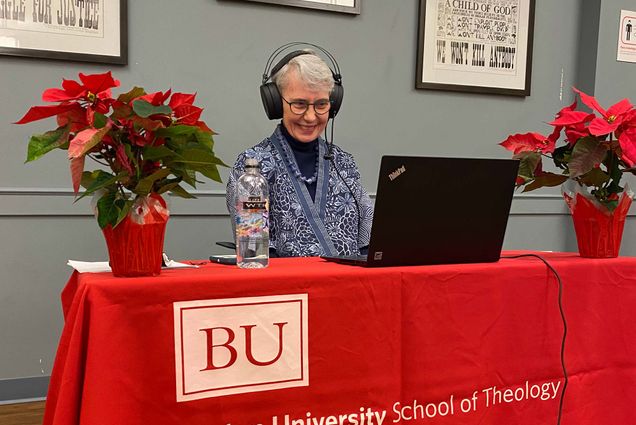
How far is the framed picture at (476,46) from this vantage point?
289 centimetres

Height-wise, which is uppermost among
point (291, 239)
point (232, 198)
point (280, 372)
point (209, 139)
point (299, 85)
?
point (299, 85)

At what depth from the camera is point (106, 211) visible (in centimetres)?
104

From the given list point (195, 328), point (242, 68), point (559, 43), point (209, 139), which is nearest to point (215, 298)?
point (195, 328)

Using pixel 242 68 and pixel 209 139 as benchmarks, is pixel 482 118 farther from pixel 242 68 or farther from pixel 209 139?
pixel 209 139

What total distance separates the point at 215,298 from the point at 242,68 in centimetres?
173

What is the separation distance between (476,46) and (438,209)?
2071mm

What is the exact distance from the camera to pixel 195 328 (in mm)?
1023

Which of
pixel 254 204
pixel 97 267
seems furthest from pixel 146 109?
pixel 97 267

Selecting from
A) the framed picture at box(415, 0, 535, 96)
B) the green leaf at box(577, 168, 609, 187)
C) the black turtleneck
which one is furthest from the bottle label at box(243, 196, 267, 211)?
the framed picture at box(415, 0, 535, 96)

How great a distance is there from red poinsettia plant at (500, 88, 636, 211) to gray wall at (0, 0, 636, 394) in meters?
1.31

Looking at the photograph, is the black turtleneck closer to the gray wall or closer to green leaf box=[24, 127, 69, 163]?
the gray wall

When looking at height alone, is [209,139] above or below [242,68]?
below

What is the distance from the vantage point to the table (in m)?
0.98

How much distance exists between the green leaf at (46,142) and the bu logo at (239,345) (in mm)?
374
